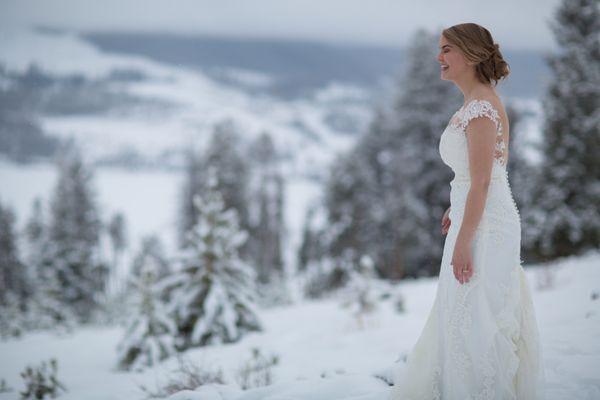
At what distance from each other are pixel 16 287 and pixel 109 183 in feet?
506

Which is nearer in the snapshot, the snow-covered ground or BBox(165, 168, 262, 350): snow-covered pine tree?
the snow-covered ground

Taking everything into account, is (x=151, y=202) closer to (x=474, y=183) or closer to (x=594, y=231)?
(x=594, y=231)

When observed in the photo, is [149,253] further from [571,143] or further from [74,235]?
[571,143]

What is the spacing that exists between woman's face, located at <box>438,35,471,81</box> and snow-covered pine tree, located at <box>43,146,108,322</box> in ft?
90.5

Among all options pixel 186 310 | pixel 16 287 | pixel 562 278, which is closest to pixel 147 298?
pixel 186 310

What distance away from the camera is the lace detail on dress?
10.0ft

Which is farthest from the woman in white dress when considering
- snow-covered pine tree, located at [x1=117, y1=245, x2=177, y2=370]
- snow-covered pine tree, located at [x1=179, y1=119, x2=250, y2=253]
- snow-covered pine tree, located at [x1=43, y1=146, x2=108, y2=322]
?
snow-covered pine tree, located at [x1=43, y1=146, x2=108, y2=322]

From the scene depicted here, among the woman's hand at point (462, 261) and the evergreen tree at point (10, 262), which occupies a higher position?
the woman's hand at point (462, 261)

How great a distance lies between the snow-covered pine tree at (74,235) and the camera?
28859 millimetres

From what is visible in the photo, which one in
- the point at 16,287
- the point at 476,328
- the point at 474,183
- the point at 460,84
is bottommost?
the point at 16,287

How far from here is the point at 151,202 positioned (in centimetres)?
14525

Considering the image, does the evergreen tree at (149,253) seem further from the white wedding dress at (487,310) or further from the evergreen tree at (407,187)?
the white wedding dress at (487,310)

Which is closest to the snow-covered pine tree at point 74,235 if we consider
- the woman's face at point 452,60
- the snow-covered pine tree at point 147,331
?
the snow-covered pine tree at point 147,331

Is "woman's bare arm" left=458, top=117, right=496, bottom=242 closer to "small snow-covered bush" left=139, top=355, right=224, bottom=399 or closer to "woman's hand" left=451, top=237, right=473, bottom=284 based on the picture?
"woman's hand" left=451, top=237, right=473, bottom=284
